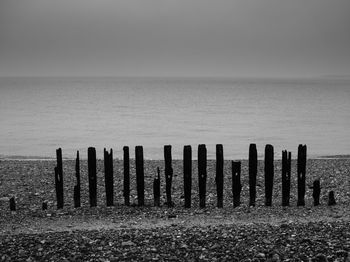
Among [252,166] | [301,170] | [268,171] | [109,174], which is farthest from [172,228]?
[301,170]

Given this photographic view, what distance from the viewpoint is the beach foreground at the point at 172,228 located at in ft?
28.6

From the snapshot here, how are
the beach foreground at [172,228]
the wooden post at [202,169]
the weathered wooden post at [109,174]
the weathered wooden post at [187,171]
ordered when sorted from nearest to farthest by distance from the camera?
the beach foreground at [172,228]
the wooden post at [202,169]
the weathered wooden post at [187,171]
the weathered wooden post at [109,174]

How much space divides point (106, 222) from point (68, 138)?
29413 mm

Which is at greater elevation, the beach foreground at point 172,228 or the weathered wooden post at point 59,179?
the weathered wooden post at point 59,179

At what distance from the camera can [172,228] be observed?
34.2 feet

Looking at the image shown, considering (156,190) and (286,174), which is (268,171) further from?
(156,190)

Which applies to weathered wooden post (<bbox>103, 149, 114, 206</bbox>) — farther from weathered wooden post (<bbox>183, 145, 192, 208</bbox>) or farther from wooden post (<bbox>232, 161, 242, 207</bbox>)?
wooden post (<bbox>232, 161, 242, 207</bbox>)

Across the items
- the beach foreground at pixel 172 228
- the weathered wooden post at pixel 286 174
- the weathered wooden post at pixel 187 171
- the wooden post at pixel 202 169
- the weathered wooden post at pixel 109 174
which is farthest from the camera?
the weathered wooden post at pixel 109 174

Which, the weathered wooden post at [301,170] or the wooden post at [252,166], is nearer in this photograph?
the wooden post at [252,166]

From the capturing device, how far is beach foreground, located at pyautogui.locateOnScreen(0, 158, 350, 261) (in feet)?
28.6

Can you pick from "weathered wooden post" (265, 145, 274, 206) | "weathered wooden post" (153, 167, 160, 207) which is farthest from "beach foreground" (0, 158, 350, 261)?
"weathered wooden post" (265, 145, 274, 206)

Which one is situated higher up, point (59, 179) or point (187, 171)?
point (187, 171)

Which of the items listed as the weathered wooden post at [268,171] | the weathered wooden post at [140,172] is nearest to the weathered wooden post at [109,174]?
the weathered wooden post at [140,172]

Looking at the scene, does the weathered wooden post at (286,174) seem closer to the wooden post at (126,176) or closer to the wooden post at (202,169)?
the wooden post at (202,169)
